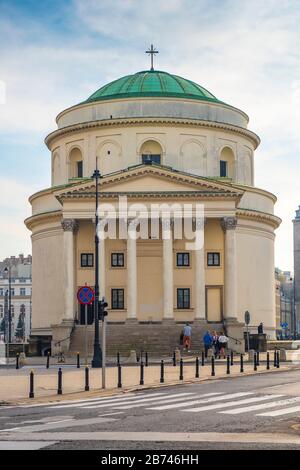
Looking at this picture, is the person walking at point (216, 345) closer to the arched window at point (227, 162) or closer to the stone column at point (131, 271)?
the stone column at point (131, 271)

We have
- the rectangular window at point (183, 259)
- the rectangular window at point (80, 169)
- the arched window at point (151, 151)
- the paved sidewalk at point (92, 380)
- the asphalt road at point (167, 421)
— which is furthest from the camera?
the rectangular window at point (80, 169)

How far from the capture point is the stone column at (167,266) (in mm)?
67500

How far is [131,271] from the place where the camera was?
68.1 metres

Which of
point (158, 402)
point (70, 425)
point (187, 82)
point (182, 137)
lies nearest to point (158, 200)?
point (182, 137)

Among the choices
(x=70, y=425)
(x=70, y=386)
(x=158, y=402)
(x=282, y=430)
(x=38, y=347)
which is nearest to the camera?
(x=282, y=430)

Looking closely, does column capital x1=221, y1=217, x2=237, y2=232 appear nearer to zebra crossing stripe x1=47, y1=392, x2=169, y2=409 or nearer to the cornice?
the cornice

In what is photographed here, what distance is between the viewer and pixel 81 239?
73938 millimetres

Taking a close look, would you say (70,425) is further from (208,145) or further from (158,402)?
(208,145)

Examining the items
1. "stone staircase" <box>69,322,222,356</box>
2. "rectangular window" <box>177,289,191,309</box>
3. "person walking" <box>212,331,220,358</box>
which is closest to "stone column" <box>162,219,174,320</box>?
"stone staircase" <box>69,322,222,356</box>

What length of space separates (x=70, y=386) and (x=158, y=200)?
1438 inches

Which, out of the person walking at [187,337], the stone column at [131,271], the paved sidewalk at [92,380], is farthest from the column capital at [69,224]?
the paved sidewalk at [92,380]

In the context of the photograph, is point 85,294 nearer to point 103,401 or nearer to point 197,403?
point 103,401

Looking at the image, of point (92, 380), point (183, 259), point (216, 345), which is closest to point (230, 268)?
point (183, 259)

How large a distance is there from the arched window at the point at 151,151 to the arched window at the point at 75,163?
6325 mm
